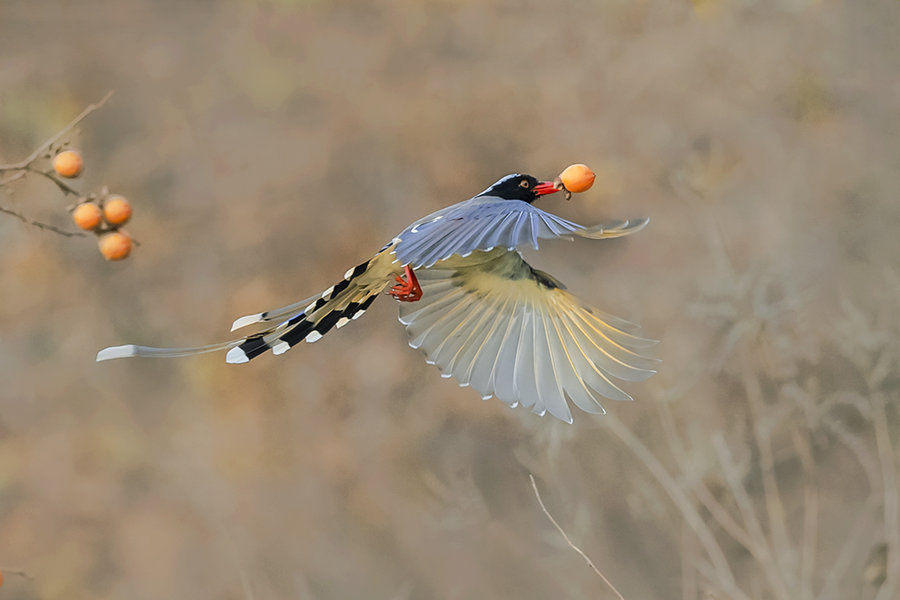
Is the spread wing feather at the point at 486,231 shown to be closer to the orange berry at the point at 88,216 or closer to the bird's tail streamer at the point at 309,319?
the bird's tail streamer at the point at 309,319

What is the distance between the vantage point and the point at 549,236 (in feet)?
2.94

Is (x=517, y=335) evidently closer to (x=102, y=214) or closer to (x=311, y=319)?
(x=311, y=319)

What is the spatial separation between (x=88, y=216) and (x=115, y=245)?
49 millimetres

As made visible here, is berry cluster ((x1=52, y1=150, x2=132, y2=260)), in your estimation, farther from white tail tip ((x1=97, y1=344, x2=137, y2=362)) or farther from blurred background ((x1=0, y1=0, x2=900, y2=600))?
blurred background ((x1=0, y1=0, x2=900, y2=600))

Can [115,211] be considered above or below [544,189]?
above

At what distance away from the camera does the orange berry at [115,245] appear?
47.5 inches

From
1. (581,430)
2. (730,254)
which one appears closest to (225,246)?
(581,430)

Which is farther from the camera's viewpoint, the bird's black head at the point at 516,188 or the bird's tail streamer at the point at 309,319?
the bird's black head at the point at 516,188

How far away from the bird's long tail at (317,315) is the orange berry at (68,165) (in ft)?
0.78

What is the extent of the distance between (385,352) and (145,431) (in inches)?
30.8

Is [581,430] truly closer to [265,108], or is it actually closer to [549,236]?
[265,108]

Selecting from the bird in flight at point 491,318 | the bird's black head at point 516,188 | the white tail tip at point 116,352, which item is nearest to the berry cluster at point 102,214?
the bird in flight at point 491,318

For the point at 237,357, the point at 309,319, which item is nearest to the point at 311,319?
the point at 309,319

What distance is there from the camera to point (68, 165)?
46.8 inches
